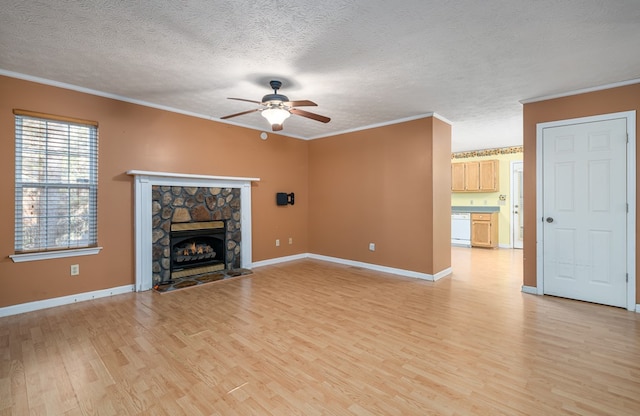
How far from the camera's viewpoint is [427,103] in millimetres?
4184

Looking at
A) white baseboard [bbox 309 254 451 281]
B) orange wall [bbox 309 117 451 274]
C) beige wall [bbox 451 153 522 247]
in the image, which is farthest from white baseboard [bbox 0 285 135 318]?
beige wall [bbox 451 153 522 247]

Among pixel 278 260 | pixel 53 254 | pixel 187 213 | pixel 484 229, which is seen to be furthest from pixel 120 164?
pixel 484 229

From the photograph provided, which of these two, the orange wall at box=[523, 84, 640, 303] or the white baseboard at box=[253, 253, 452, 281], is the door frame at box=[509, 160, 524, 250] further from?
the orange wall at box=[523, 84, 640, 303]

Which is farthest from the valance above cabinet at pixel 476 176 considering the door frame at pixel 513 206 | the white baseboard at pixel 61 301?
the white baseboard at pixel 61 301

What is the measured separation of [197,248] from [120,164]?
167cm

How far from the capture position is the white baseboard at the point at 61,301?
3288 mm

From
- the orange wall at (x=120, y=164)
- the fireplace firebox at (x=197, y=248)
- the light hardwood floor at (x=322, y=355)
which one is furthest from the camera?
the fireplace firebox at (x=197, y=248)

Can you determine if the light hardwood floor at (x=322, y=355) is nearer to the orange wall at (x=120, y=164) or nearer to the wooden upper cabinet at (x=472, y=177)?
the orange wall at (x=120, y=164)

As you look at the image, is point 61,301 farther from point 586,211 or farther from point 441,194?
point 586,211

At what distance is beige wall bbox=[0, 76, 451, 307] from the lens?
3.45 meters

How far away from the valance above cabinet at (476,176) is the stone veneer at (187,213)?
5.87m

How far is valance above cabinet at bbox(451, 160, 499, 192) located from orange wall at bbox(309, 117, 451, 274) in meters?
3.18

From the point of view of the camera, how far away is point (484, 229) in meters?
7.57

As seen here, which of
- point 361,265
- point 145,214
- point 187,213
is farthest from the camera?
point 361,265
